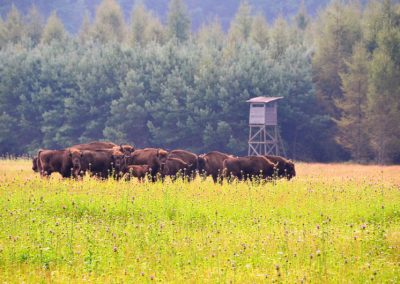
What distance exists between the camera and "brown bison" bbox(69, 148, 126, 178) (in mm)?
25550

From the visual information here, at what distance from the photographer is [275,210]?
59.4 feet

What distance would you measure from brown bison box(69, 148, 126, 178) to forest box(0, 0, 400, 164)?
94.4 feet

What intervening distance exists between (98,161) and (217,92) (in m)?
31.9

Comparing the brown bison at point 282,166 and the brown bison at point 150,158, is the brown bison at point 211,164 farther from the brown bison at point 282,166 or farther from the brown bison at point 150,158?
the brown bison at point 282,166

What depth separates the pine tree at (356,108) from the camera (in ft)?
174

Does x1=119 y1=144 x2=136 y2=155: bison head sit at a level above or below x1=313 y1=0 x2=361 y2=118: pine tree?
below

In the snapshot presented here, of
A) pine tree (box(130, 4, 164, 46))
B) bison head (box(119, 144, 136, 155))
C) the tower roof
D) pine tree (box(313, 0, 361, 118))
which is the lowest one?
bison head (box(119, 144, 136, 155))

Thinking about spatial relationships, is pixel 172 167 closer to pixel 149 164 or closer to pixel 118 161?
pixel 149 164

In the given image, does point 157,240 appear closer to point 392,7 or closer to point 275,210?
point 275,210

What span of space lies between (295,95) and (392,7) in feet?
33.5

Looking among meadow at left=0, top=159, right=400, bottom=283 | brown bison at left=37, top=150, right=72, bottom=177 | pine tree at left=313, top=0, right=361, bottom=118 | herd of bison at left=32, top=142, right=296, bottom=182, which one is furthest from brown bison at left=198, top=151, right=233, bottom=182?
pine tree at left=313, top=0, right=361, bottom=118

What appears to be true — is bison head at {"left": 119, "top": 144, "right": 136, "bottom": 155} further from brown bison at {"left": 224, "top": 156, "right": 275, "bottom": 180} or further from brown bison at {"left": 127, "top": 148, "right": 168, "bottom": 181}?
brown bison at {"left": 224, "top": 156, "right": 275, "bottom": 180}

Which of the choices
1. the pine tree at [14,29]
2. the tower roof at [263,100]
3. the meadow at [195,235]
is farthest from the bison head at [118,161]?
the pine tree at [14,29]

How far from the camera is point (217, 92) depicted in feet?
187
